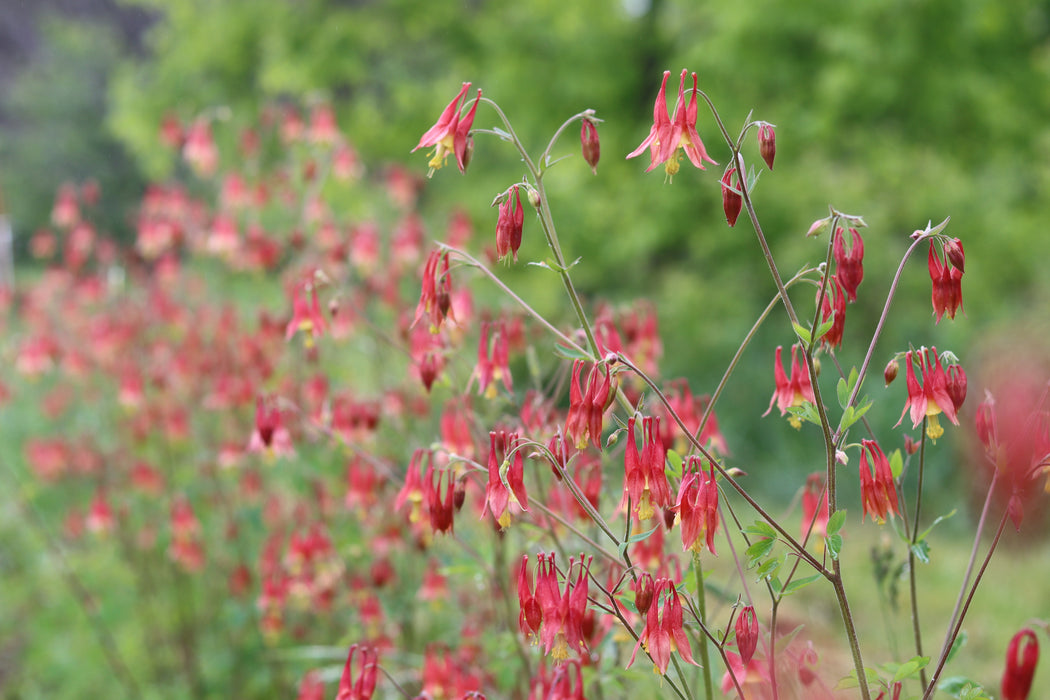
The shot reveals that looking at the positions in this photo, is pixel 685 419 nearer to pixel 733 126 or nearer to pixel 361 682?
pixel 361 682

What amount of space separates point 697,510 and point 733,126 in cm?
604

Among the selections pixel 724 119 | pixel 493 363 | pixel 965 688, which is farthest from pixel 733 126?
pixel 965 688

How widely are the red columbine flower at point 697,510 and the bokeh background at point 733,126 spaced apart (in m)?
5.28

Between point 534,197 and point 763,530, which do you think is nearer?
point 763,530

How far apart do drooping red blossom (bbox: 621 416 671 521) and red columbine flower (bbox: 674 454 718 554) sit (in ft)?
0.09

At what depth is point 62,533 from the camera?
5582 mm

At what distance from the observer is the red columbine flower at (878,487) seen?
1.50m

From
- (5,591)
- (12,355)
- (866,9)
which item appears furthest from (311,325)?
(866,9)

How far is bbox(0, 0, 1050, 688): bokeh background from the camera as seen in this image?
6836 millimetres

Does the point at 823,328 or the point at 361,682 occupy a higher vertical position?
the point at 823,328

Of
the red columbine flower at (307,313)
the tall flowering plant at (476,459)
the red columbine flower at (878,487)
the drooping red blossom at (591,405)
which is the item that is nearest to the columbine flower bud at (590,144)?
the tall flowering plant at (476,459)

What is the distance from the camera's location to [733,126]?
690 centimetres

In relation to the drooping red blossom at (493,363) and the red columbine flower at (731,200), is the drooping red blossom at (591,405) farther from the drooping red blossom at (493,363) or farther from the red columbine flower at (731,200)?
the drooping red blossom at (493,363)

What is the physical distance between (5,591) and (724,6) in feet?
19.8
